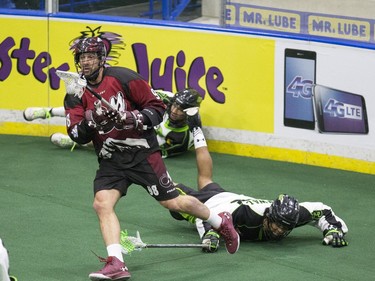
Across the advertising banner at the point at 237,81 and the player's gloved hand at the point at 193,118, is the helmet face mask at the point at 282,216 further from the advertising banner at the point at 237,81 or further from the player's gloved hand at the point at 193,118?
the advertising banner at the point at 237,81

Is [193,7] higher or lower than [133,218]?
higher

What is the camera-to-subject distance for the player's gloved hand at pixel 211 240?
26.5ft

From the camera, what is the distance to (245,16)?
11.1 m

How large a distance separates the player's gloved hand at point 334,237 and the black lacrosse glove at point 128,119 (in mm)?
1839

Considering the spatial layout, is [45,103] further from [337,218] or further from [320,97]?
[337,218]

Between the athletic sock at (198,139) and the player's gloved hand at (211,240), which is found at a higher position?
the athletic sock at (198,139)

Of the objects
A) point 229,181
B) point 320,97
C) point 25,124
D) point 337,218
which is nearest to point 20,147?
point 25,124

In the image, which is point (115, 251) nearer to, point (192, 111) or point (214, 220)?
point (214, 220)

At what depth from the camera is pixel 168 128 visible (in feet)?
36.2

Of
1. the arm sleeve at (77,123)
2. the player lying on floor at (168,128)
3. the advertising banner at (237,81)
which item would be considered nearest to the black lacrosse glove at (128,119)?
the arm sleeve at (77,123)

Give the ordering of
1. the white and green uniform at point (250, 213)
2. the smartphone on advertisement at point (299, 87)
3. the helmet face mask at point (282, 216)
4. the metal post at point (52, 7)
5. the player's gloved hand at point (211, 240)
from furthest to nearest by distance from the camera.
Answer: the metal post at point (52, 7), the smartphone on advertisement at point (299, 87), the white and green uniform at point (250, 213), the player's gloved hand at point (211, 240), the helmet face mask at point (282, 216)

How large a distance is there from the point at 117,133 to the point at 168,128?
359cm

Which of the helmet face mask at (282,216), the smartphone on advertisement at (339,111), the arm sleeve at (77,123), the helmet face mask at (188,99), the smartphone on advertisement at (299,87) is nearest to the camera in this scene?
the arm sleeve at (77,123)

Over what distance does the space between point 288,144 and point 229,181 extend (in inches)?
36.3
